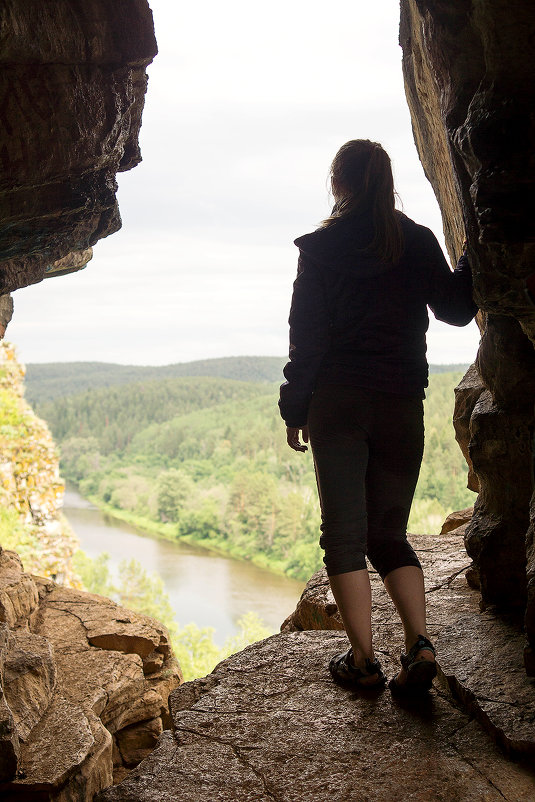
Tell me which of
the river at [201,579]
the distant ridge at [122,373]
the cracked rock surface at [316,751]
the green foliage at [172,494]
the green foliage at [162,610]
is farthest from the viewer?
the distant ridge at [122,373]

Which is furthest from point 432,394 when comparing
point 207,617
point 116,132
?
point 116,132

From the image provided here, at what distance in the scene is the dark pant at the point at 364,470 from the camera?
271cm

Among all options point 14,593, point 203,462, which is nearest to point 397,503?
point 14,593

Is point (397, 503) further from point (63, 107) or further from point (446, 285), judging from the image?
point (63, 107)

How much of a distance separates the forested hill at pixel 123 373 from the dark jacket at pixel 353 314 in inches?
1009

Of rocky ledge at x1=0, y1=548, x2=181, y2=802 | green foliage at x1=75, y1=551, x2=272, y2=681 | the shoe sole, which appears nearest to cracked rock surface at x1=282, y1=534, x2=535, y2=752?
the shoe sole

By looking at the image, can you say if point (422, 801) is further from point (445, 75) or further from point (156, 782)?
point (445, 75)

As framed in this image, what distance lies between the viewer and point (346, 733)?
103 inches

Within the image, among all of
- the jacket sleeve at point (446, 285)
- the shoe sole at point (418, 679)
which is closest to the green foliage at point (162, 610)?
the shoe sole at point (418, 679)

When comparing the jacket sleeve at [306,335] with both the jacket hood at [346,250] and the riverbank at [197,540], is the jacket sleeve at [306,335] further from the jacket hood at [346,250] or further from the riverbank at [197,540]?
the riverbank at [197,540]

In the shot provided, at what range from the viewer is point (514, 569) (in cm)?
317

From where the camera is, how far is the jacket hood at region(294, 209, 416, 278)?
276 centimetres

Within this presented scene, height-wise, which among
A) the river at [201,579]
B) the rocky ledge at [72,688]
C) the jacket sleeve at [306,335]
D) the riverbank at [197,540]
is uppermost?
the jacket sleeve at [306,335]

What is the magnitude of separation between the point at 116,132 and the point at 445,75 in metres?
1.78
